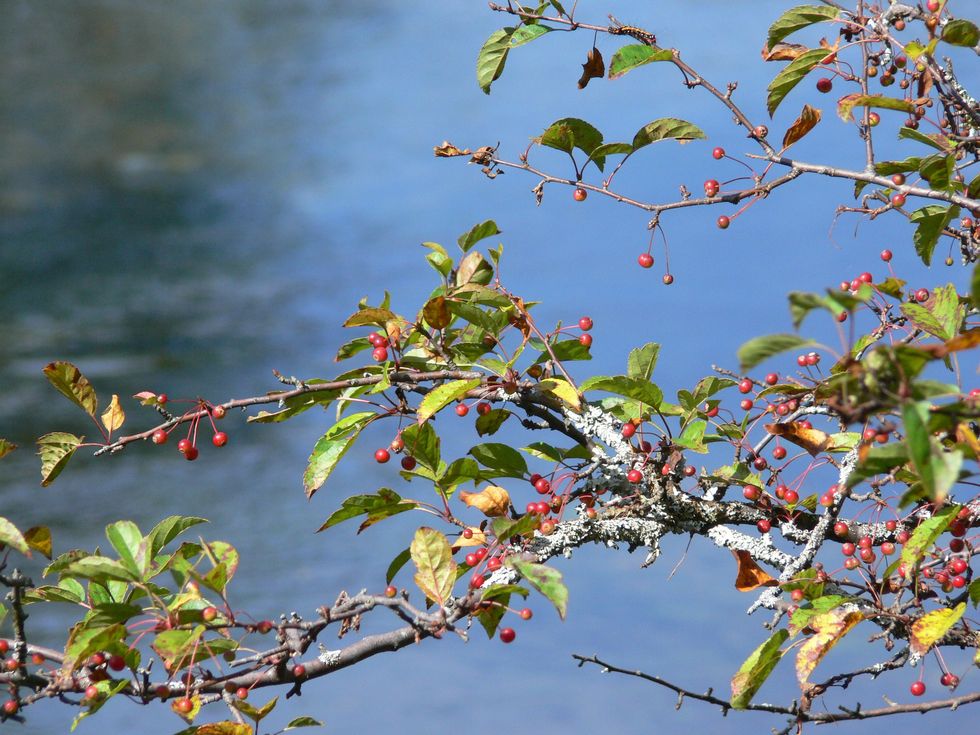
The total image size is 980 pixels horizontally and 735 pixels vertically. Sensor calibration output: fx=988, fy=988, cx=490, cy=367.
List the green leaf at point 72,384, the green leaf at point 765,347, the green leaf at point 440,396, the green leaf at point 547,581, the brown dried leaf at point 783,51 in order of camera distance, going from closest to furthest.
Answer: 1. the green leaf at point 765,347
2. the green leaf at point 547,581
3. the green leaf at point 440,396
4. the green leaf at point 72,384
5. the brown dried leaf at point 783,51

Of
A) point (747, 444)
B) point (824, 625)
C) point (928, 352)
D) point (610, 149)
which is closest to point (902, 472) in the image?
point (824, 625)

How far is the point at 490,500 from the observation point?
159 cm

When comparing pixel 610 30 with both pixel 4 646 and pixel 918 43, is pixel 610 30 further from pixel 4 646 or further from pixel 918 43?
pixel 4 646

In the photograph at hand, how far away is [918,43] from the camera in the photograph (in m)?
1.61

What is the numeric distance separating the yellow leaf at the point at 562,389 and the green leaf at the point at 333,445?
0.29m

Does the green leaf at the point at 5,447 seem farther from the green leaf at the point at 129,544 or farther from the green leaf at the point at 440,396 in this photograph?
the green leaf at the point at 440,396

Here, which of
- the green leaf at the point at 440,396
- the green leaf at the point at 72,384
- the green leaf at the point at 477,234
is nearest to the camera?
the green leaf at the point at 440,396

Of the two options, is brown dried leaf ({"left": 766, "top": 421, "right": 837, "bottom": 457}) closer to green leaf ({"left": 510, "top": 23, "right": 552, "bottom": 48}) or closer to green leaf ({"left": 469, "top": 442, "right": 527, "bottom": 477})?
green leaf ({"left": 469, "top": 442, "right": 527, "bottom": 477})

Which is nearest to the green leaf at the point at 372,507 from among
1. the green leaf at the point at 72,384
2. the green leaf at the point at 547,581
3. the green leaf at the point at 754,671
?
the green leaf at the point at 547,581

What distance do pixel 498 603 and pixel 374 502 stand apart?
0.84 feet

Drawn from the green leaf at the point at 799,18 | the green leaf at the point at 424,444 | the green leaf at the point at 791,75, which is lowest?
the green leaf at the point at 424,444

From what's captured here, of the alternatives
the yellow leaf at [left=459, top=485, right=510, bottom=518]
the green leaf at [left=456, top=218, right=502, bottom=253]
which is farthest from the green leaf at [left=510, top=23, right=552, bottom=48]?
the yellow leaf at [left=459, top=485, right=510, bottom=518]

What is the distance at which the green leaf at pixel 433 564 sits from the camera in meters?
1.39

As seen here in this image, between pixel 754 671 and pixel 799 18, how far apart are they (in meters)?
1.09
